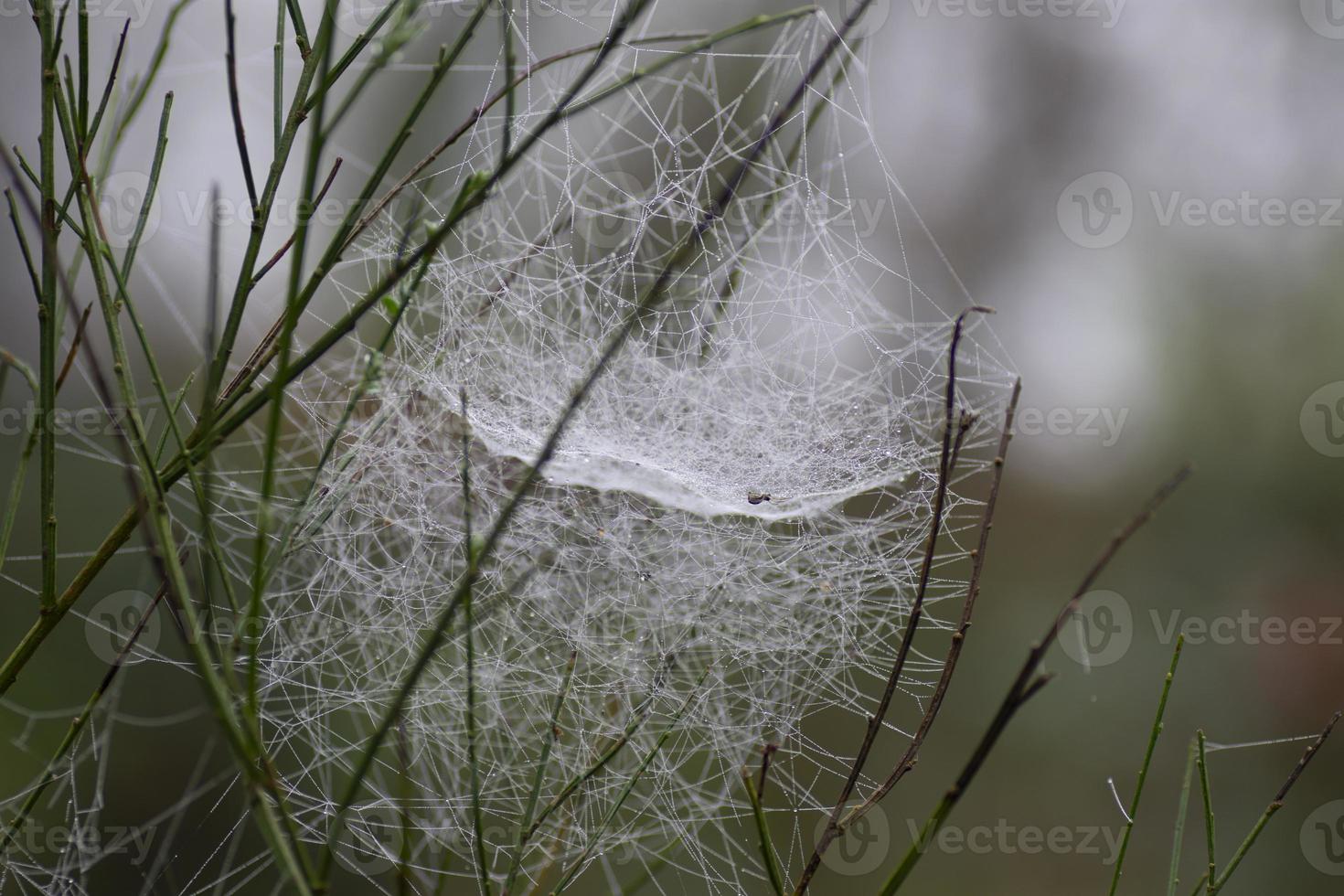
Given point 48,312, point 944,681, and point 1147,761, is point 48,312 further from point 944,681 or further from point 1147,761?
point 1147,761

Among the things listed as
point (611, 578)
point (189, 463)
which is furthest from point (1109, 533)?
point (189, 463)

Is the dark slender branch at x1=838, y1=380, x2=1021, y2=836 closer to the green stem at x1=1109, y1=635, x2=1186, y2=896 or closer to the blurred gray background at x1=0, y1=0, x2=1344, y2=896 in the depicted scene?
the green stem at x1=1109, y1=635, x2=1186, y2=896

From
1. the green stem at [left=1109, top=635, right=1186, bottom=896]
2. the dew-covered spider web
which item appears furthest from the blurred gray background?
the green stem at [left=1109, top=635, right=1186, bottom=896]

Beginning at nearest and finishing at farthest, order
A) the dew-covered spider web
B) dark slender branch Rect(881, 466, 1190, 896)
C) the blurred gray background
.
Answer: dark slender branch Rect(881, 466, 1190, 896) < the dew-covered spider web < the blurred gray background

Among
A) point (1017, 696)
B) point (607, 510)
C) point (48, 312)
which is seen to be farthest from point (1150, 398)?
point (48, 312)

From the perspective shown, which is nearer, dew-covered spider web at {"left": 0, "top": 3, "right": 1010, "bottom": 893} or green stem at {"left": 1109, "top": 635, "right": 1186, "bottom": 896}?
green stem at {"left": 1109, "top": 635, "right": 1186, "bottom": 896}

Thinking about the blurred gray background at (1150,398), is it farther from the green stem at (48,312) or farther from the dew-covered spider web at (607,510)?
the green stem at (48,312)

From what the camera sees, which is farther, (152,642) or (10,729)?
(10,729)

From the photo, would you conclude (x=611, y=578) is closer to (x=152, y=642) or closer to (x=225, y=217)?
(x=225, y=217)
